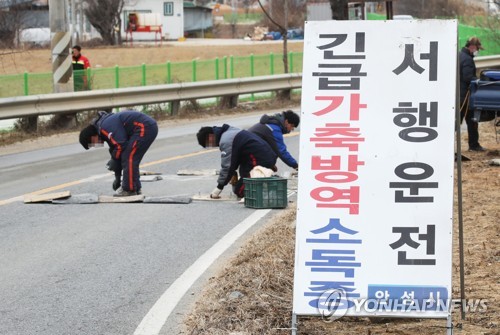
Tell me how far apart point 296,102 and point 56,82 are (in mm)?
8636

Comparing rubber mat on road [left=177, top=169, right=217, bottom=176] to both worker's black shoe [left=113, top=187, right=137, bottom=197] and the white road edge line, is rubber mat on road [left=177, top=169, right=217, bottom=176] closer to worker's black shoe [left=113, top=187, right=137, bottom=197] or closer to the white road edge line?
worker's black shoe [left=113, top=187, right=137, bottom=197]

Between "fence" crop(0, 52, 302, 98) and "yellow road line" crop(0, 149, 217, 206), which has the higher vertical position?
"fence" crop(0, 52, 302, 98)

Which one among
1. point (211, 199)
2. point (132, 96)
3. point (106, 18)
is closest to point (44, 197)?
point (211, 199)

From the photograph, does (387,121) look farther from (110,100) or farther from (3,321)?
(110,100)

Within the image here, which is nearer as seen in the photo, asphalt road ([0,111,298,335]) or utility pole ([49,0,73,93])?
asphalt road ([0,111,298,335])

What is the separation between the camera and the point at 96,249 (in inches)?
372

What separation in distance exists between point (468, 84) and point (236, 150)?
5.39 meters

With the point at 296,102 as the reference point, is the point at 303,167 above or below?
above

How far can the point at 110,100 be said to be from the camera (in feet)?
72.4

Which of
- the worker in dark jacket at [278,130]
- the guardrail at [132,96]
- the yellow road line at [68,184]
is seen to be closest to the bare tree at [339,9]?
the guardrail at [132,96]

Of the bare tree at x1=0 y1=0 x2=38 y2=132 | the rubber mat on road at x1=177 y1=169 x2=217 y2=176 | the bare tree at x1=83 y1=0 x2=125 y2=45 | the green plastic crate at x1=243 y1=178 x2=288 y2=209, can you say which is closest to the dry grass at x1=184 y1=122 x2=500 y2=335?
the green plastic crate at x1=243 y1=178 x2=288 y2=209

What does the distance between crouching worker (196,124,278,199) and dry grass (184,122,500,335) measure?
170 cm

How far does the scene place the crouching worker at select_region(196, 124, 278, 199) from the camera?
39.3ft

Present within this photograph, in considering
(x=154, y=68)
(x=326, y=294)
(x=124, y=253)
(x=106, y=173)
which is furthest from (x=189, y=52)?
(x=326, y=294)
